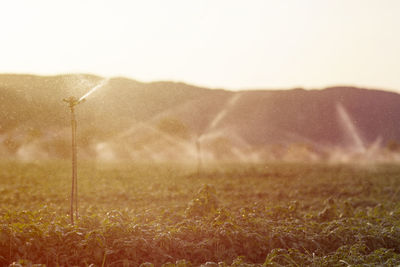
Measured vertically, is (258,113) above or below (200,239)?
above

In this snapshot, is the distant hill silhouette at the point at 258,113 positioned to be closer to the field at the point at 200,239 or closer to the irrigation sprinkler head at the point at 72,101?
the field at the point at 200,239

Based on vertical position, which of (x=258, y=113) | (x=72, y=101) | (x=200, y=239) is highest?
(x=72, y=101)

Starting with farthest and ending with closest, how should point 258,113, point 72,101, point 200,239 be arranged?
point 258,113
point 72,101
point 200,239

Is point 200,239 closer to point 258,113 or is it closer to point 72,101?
point 72,101

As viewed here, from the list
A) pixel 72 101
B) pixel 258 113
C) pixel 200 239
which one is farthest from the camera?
pixel 258 113

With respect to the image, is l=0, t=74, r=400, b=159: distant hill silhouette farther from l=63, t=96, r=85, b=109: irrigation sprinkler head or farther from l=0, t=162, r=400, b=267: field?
l=63, t=96, r=85, b=109: irrigation sprinkler head

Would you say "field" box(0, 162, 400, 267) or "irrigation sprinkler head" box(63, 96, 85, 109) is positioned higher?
"irrigation sprinkler head" box(63, 96, 85, 109)

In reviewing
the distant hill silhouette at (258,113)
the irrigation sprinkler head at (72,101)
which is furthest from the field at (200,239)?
the distant hill silhouette at (258,113)

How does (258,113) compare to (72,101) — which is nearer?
(72,101)

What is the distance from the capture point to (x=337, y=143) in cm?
8162

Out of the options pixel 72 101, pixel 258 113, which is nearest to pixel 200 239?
pixel 72 101

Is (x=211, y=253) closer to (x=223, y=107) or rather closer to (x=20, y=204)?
(x=20, y=204)

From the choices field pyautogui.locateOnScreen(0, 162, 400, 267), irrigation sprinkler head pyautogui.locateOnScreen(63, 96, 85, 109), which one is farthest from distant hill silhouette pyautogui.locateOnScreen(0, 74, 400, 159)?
irrigation sprinkler head pyautogui.locateOnScreen(63, 96, 85, 109)

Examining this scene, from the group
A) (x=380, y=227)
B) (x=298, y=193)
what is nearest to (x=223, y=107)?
(x=298, y=193)
